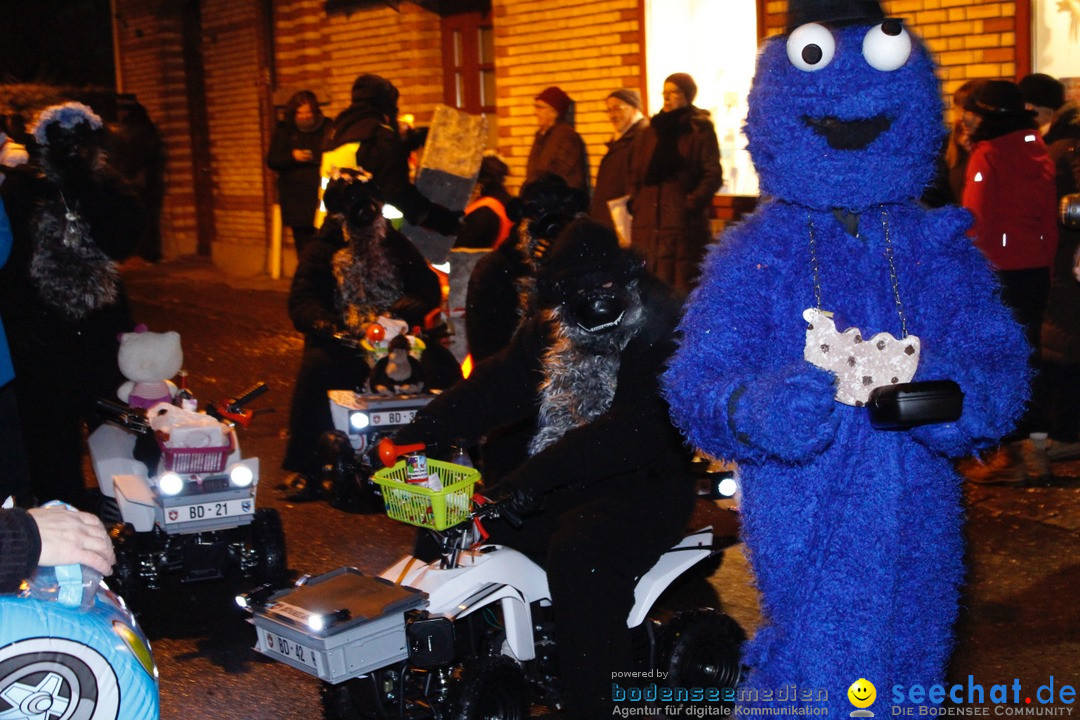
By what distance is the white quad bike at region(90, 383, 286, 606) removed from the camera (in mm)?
5617

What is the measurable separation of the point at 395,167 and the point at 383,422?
2960 mm

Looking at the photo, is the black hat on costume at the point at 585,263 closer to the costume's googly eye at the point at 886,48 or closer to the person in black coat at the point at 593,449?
the person in black coat at the point at 593,449

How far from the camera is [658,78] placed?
482 inches

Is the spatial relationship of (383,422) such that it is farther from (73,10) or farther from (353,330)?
(73,10)

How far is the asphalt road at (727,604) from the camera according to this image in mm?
4840

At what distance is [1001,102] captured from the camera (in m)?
7.14

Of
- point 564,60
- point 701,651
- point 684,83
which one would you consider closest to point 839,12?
point 701,651

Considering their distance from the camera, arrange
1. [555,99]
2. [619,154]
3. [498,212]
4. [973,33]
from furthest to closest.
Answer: [555,99], [619,154], [973,33], [498,212]

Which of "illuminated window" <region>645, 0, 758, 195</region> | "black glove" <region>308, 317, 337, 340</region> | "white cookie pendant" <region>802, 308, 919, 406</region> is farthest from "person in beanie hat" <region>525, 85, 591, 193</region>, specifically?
"white cookie pendant" <region>802, 308, 919, 406</region>

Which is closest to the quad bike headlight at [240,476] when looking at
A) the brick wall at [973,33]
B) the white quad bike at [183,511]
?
the white quad bike at [183,511]

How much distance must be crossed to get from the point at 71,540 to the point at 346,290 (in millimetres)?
4772

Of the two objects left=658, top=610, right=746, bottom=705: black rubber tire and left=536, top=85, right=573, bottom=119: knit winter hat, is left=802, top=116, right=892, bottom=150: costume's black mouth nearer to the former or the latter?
left=658, top=610, right=746, bottom=705: black rubber tire

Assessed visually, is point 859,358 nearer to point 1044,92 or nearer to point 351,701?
point 351,701

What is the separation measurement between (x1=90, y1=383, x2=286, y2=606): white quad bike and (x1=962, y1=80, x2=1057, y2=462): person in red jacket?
14.6ft
